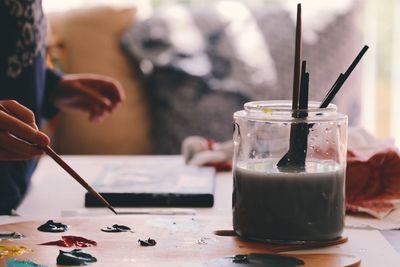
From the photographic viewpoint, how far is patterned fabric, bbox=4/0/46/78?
44.3 inches

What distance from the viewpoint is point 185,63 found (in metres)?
2.28

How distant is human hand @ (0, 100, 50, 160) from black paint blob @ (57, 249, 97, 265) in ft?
0.42

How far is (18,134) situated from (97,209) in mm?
237

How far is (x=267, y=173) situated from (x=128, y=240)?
0.52 feet

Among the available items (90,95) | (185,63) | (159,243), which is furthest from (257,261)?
(185,63)

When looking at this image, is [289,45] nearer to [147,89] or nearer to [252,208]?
[147,89]

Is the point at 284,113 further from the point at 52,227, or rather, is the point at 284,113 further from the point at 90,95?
the point at 90,95

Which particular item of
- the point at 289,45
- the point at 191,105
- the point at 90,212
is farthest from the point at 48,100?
the point at 289,45

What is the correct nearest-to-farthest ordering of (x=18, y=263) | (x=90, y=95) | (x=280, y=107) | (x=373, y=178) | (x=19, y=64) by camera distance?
(x=18, y=263) → (x=280, y=107) → (x=373, y=178) → (x=19, y=64) → (x=90, y=95)

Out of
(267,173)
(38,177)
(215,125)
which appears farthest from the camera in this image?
(215,125)

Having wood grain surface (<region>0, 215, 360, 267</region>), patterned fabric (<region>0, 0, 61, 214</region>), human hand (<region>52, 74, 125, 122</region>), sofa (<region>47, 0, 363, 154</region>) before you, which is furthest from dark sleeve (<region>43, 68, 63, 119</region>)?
sofa (<region>47, 0, 363, 154</region>)

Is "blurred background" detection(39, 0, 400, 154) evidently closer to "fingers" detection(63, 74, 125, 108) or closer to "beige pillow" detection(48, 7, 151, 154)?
"beige pillow" detection(48, 7, 151, 154)

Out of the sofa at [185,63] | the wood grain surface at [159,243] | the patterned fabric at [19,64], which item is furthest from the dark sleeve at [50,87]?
the sofa at [185,63]

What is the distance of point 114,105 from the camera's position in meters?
1.36
